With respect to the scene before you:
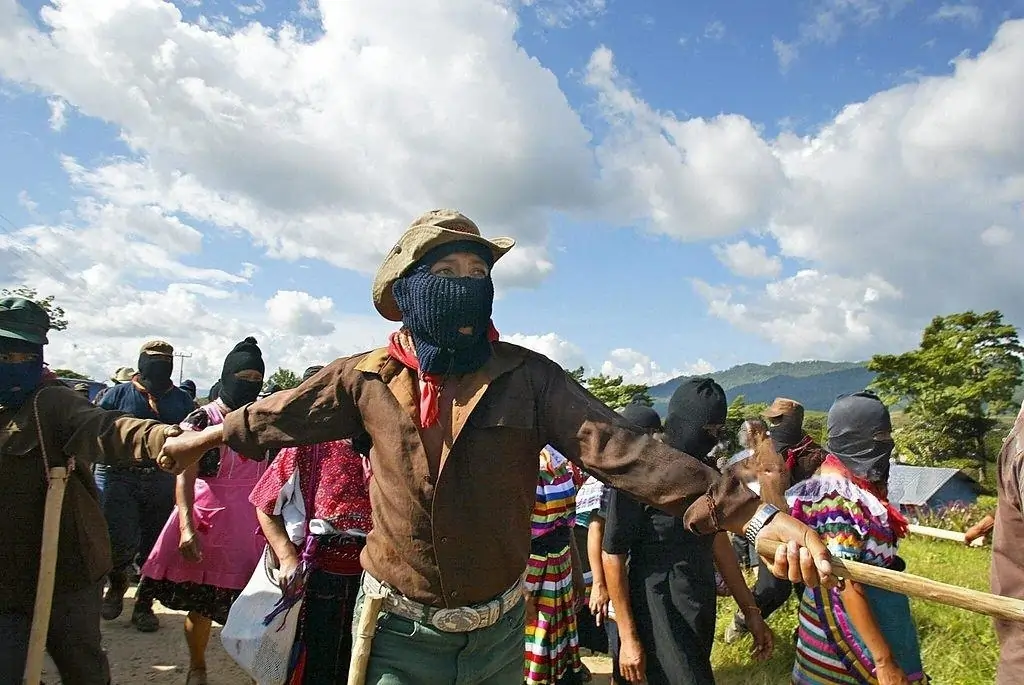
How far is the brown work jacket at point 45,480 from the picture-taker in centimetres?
300

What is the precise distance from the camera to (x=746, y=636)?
19.1 ft

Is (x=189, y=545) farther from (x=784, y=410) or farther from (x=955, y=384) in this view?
(x=955, y=384)

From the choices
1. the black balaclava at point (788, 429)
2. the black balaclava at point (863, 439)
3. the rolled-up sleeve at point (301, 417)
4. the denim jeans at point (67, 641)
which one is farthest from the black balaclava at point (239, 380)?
the black balaclava at point (788, 429)

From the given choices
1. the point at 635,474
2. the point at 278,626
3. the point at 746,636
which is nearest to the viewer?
the point at 635,474

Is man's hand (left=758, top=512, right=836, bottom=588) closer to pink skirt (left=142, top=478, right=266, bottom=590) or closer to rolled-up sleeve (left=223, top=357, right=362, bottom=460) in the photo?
rolled-up sleeve (left=223, top=357, right=362, bottom=460)

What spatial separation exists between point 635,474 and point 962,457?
116ft

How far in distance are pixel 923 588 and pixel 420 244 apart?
1632mm

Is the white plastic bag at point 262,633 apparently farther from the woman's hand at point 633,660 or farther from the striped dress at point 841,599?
the striped dress at point 841,599

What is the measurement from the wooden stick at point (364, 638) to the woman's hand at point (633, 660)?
4.93ft

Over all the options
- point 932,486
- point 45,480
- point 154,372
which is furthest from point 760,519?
point 932,486

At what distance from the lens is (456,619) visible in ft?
6.97

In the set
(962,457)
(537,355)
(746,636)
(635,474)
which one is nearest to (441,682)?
(635,474)

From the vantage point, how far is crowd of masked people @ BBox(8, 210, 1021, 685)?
211cm

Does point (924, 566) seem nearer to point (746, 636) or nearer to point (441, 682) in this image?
point (746, 636)
